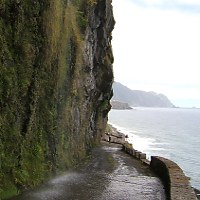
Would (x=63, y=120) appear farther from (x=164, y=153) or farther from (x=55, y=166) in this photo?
(x=164, y=153)

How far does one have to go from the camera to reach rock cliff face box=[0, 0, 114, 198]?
13.1 m

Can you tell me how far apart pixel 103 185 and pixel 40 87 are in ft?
16.4

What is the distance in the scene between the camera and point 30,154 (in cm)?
1495

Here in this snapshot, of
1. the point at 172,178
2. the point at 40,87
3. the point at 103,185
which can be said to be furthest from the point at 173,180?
the point at 40,87

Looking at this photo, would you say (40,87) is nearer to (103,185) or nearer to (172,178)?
(103,185)

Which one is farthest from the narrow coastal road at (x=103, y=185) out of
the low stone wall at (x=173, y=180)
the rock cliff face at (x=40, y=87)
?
the rock cliff face at (x=40, y=87)

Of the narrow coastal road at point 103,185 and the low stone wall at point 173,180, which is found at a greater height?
the low stone wall at point 173,180

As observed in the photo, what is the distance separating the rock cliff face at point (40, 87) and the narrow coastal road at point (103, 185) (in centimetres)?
79

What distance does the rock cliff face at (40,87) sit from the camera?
1307 centimetres

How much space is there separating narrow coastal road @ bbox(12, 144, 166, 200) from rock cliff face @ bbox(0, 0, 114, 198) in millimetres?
794

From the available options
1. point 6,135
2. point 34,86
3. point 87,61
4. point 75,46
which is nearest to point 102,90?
point 87,61

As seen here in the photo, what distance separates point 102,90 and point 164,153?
33.3m

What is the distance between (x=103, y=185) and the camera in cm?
1596

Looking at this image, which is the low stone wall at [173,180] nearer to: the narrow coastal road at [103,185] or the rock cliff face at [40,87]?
the narrow coastal road at [103,185]
